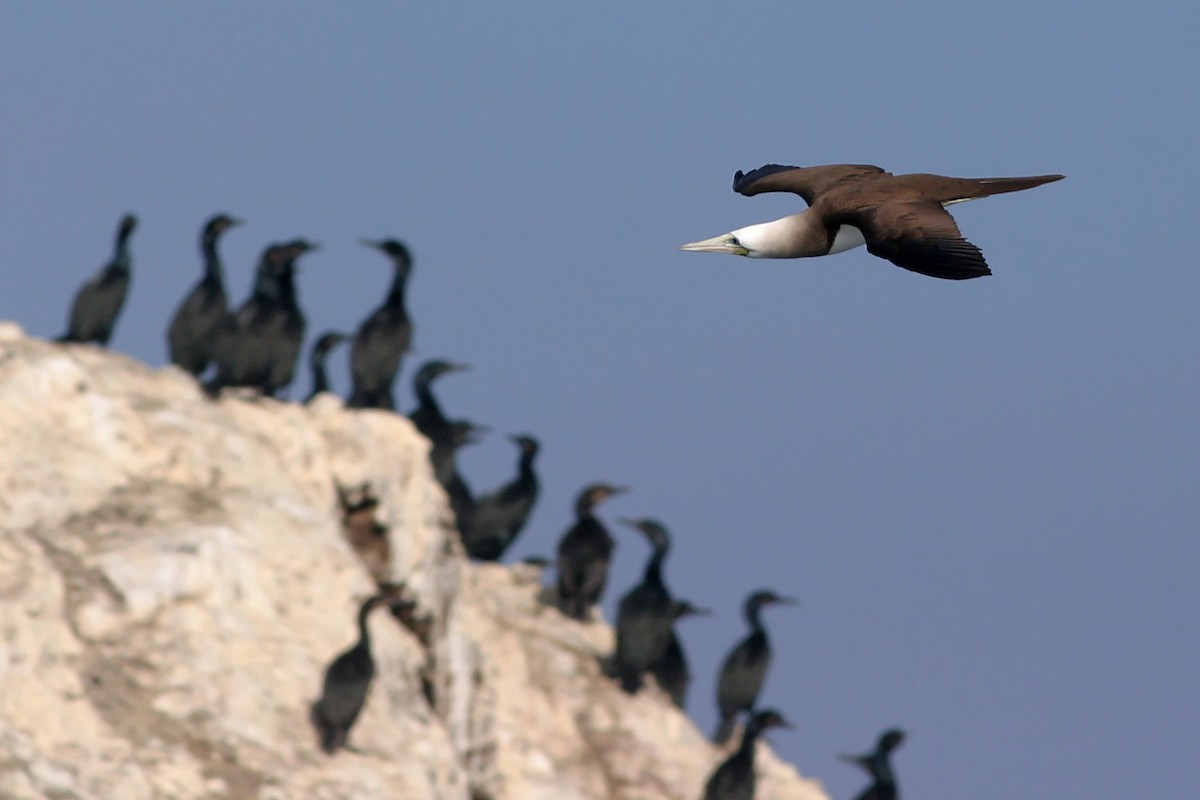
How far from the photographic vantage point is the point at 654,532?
76.2ft

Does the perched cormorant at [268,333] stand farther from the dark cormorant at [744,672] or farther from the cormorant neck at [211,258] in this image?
the dark cormorant at [744,672]

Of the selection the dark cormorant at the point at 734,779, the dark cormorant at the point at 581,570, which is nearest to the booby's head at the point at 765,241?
the dark cormorant at the point at 734,779

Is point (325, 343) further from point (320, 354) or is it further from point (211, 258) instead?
point (211, 258)

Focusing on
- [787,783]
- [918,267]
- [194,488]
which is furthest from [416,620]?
[918,267]

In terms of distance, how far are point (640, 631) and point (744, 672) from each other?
2.05 meters

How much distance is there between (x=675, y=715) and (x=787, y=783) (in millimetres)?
1564

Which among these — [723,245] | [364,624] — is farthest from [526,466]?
[723,245]

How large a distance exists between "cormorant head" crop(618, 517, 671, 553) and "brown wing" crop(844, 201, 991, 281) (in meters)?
11.5

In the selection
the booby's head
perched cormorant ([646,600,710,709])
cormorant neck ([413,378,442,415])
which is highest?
the booby's head

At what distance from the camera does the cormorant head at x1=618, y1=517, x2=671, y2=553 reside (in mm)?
23094

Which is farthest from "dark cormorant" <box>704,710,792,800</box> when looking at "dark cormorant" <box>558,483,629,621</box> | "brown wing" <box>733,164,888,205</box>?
"brown wing" <box>733,164,888,205</box>

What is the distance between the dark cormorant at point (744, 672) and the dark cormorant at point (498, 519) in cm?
252

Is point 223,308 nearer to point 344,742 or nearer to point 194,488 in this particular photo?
point 194,488

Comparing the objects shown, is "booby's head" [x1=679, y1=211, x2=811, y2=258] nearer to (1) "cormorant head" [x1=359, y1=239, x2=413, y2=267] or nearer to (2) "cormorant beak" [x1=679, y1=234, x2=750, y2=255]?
(2) "cormorant beak" [x1=679, y1=234, x2=750, y2=255]
